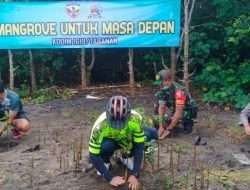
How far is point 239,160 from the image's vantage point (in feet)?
18.5

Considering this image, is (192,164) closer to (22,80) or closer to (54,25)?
(54,25)

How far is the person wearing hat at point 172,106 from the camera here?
6.43 meters

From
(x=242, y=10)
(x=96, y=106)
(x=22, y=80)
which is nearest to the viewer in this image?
(x=96, y=106)

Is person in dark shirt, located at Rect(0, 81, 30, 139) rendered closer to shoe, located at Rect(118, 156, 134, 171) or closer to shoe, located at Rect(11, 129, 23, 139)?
shoe, located at Rect(11, 129, 23, 139)

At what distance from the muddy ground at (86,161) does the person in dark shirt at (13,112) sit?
0.18m

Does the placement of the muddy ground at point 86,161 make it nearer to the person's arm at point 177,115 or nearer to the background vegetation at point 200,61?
the person's arm at point 177,115

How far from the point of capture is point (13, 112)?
6570mm

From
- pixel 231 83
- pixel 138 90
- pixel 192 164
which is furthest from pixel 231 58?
pixel 192 164

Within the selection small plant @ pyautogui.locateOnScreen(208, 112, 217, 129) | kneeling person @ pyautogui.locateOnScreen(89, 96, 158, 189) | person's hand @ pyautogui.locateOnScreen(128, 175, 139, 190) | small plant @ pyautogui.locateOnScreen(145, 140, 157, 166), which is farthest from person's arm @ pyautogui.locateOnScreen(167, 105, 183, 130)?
person's hand @ pyautogui.locateOnScreen(128, 175, 139, 190)

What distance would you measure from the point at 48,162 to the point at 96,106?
10.8ft

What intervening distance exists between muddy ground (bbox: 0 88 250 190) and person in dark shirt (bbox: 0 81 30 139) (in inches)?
7.2

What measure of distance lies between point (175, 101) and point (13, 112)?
8.28 feet

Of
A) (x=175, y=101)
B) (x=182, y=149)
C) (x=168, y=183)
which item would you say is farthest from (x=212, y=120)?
(x=168, y=183)

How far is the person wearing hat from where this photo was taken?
643 centimetres
